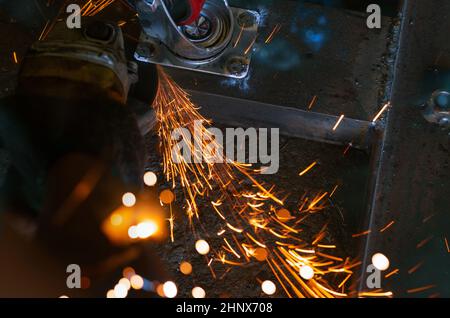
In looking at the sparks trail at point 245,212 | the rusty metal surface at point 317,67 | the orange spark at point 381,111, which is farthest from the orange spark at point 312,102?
the sparks trail at point 245,212

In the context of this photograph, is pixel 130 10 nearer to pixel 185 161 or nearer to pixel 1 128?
pixel 185 161

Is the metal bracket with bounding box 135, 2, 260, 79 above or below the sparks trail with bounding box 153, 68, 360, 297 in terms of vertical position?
above

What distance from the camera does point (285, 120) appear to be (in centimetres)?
219

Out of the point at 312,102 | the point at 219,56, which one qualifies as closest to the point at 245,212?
the point at 312,102

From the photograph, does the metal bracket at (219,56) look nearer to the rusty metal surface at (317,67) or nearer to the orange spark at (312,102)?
the rusty metal surface at (317,67)

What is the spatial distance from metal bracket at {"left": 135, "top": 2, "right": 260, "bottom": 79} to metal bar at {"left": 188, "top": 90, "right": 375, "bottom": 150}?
0.12m

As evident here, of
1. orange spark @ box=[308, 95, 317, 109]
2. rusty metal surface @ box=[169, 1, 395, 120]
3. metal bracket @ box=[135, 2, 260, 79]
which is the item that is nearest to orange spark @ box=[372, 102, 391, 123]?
rusty metal surface @ box=[169, 1, 395, 120]

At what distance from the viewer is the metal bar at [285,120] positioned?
6.90 ft

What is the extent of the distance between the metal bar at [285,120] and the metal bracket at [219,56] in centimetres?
12

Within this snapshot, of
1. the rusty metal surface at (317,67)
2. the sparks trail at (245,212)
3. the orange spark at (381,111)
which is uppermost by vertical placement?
the rusty metal surface at (317,67)

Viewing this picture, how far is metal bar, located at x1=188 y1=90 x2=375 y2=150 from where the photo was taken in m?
2.10

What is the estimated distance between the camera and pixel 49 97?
136cm

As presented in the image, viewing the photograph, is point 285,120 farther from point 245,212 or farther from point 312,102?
point 245,212

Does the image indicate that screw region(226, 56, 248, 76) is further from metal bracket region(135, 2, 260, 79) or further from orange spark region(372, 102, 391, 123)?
orange spark region(372, 102, 391, 123)
